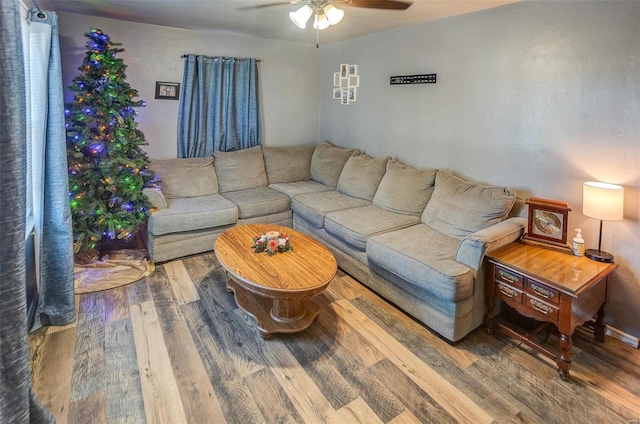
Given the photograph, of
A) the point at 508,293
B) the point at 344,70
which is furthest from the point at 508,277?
the point at 344,70

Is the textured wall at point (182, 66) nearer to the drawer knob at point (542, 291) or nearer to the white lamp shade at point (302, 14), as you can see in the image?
the white lamp shade at point (302, 14)

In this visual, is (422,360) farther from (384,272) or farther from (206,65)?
(206,65)

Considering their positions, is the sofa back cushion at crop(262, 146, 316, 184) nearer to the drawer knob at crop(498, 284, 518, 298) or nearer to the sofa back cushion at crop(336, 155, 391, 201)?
the sofa back cushion at crop(336, 155, 391, 201)

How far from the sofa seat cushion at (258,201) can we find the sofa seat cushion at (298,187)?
0.28 feet

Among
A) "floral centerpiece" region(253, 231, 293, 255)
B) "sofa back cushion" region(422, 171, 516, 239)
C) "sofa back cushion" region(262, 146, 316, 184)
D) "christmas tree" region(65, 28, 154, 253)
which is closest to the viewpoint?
"floral centerpiece" region(253, 231, 293, 255)

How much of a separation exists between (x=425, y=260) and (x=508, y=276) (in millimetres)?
519

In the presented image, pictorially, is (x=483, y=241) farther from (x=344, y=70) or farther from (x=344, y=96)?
(x=344, y=70)

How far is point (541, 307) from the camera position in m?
2.18

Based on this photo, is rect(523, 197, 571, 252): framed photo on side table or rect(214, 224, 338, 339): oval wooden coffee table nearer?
rect(214, 224, 338, 339): oval wooden coffee table

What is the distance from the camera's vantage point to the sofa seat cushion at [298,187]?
13.9 feet

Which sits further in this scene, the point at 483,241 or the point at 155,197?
the point at 155,197

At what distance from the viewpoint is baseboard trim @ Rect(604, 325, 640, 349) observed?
7.78 feet

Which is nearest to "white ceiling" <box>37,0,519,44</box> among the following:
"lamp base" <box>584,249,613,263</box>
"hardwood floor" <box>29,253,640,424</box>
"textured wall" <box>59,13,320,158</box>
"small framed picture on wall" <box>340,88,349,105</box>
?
"textured wall" <box>59,13,320,158</box>

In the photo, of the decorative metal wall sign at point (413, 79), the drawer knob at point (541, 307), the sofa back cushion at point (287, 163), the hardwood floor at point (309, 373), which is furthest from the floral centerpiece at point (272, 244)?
the decorative metal wall sign at point (413, 79)
